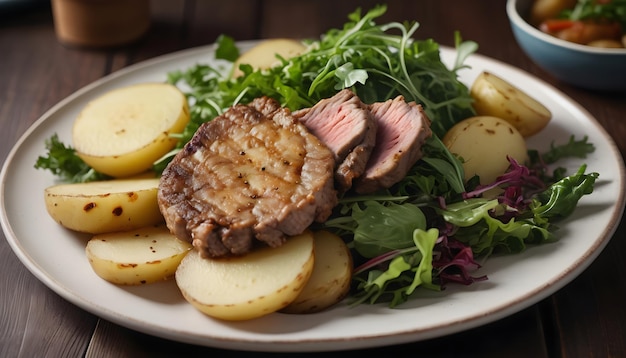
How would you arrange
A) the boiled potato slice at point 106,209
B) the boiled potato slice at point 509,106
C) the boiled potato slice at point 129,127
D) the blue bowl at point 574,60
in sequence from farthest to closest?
the blue bowl at point 574,60 → the boiled potato slice at point 509,106 → the boiled potato slice at point 129,127 → the boiled potato slice at point 106,209

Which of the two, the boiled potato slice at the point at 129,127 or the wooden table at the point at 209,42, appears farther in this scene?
the boiled potato slice at the point at 129,127

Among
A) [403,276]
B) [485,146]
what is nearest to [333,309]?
[403,276]

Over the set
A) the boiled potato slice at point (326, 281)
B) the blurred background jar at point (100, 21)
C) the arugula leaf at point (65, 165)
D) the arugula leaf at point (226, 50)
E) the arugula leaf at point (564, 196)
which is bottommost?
the blurred background jar at point (100, 21)

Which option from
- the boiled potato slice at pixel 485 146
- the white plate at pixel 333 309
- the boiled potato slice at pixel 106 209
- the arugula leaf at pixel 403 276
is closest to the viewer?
the white plate at pixel 333 309

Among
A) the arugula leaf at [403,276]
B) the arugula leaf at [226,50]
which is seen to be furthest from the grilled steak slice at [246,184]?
the arugula leaf at [226,50]

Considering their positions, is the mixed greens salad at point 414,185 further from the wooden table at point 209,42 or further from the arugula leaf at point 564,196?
the wooden table at point 209,42

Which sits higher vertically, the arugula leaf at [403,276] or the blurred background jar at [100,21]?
the arugula leaf at [403,276]

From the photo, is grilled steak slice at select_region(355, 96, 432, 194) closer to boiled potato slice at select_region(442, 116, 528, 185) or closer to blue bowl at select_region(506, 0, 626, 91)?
boiled potato slice at select_region(442, 116, 528, 185)

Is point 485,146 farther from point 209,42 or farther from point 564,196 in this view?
point 209,42
